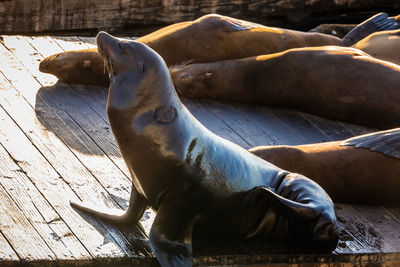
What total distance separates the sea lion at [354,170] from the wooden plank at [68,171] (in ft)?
3.40

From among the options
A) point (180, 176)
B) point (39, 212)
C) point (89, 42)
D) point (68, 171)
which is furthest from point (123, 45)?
point (89, 42)

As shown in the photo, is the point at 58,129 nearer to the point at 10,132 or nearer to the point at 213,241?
the point at 10,132

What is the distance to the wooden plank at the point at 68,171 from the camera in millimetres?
4309

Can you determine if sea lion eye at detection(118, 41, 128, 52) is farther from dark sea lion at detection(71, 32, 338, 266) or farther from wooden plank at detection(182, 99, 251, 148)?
wooden plank at detection(182, 99, 251, 148)

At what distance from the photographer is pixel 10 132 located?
Answer: 5.61 metres

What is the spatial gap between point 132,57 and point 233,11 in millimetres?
5303

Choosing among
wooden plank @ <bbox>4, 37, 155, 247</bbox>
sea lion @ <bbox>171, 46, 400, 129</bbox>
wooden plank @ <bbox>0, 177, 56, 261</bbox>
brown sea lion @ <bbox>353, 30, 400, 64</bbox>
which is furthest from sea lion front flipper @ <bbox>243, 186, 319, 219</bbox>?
brown sea lion @ <bbox>353, 30, 400, 64</bbox>

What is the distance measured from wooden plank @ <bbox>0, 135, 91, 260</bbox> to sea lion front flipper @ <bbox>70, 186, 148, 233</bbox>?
0.18 m

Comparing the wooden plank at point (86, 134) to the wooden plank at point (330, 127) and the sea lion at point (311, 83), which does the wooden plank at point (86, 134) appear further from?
the wooden plank at point (330, 127)

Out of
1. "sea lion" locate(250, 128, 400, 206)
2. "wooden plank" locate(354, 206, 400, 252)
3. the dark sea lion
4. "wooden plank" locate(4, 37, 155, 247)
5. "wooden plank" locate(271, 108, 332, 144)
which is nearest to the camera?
the dark sea lion

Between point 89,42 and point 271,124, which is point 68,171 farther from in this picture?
point 89,42

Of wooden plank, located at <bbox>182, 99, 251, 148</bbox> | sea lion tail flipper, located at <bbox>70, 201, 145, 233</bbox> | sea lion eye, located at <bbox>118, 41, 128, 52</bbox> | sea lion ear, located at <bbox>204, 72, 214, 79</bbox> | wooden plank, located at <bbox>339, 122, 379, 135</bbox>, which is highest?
sea lion eye, located at <bbox>118, 41, 128, 52</bbox>

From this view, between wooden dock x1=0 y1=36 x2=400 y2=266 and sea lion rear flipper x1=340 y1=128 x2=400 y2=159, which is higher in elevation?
sea lion rear flipper x1=340 y1=128 x2=400 y2=159

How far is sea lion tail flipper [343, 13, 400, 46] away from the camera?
770 centimetres
